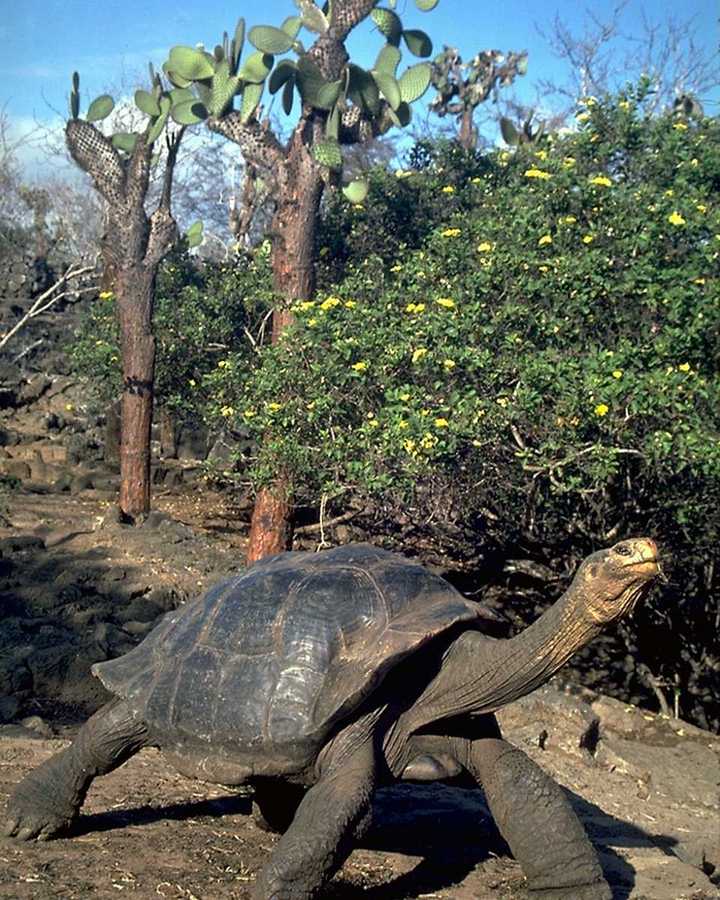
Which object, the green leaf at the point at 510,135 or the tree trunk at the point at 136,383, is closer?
the tree trunk at the point at 136,383

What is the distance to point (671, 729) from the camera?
772 centimetres

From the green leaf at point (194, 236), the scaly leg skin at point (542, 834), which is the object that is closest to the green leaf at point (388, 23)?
the green leaf at point (194, 236)

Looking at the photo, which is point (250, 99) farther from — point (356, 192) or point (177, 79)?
point (356, 192)

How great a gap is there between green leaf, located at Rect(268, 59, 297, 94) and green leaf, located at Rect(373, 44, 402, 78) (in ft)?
3.02

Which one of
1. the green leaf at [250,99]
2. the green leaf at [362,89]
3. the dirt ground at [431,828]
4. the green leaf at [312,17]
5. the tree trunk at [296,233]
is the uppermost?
the green leaf at [312,17]

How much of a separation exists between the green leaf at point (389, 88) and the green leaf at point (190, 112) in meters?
1.67

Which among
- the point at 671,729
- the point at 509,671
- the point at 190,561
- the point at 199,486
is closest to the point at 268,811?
the point at 509,671

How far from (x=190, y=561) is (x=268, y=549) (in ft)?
4.42

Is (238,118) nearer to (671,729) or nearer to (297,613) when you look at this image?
(671,729)

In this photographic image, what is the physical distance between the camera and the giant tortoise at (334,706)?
369 centimetres

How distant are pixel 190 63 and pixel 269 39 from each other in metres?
0.85

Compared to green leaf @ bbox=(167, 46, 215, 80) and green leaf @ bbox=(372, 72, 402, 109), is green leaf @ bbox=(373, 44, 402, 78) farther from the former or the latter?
green leaf @ bbox=(167, 46, 215, 80)

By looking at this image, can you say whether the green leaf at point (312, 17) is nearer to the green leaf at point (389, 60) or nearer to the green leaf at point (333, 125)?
the green leaf at point (389, 60)

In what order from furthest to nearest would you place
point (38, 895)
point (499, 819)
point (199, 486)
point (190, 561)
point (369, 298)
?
point (199, 486) → point (190, 561) → point (369, 298) → point (499, 819) → point (38, 895)
